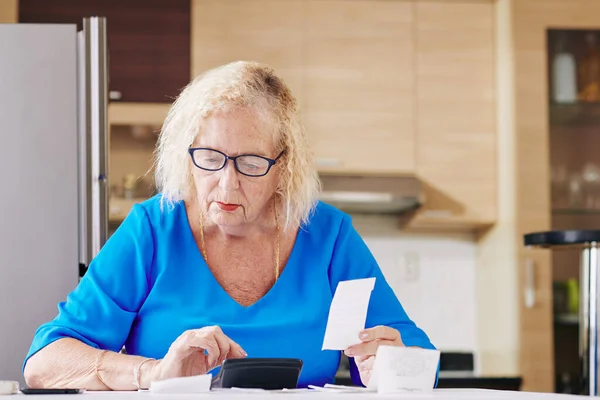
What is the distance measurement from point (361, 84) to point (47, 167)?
2.06 meters

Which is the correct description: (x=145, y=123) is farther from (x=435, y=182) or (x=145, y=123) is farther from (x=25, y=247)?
(x=25, y=247)

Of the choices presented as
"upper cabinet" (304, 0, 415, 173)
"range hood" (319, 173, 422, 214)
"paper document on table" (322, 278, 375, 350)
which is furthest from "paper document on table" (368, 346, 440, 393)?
"upper cabinet" (304, 0, 415, 173)

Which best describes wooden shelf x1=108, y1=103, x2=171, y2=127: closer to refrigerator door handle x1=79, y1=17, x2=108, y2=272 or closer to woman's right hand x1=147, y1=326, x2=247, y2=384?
refrigerator door handle x1=79, y1=17, x2=108, y2=272

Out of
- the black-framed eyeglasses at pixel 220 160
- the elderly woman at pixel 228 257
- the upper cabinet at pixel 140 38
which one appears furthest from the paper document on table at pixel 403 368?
the upper cabinet at pixel 140 38

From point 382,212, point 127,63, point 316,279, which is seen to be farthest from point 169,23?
point 316,279

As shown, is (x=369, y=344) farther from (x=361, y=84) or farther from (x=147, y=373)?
(x=361, y=84)

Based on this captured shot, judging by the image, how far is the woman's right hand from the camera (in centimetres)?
132

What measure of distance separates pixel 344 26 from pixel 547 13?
920 millimetres

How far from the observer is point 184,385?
116 centimetres

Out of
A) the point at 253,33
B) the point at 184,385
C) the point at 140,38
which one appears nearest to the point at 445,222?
the point at 253,33

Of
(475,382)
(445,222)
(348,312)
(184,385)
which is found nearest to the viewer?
(184,385)

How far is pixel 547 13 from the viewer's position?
12.4 ft

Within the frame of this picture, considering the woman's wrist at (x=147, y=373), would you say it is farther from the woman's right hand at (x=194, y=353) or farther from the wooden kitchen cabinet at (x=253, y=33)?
the wooden kitchen cabinet at (x=253, y=33)

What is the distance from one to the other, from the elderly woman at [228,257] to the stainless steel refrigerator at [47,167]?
340mm
